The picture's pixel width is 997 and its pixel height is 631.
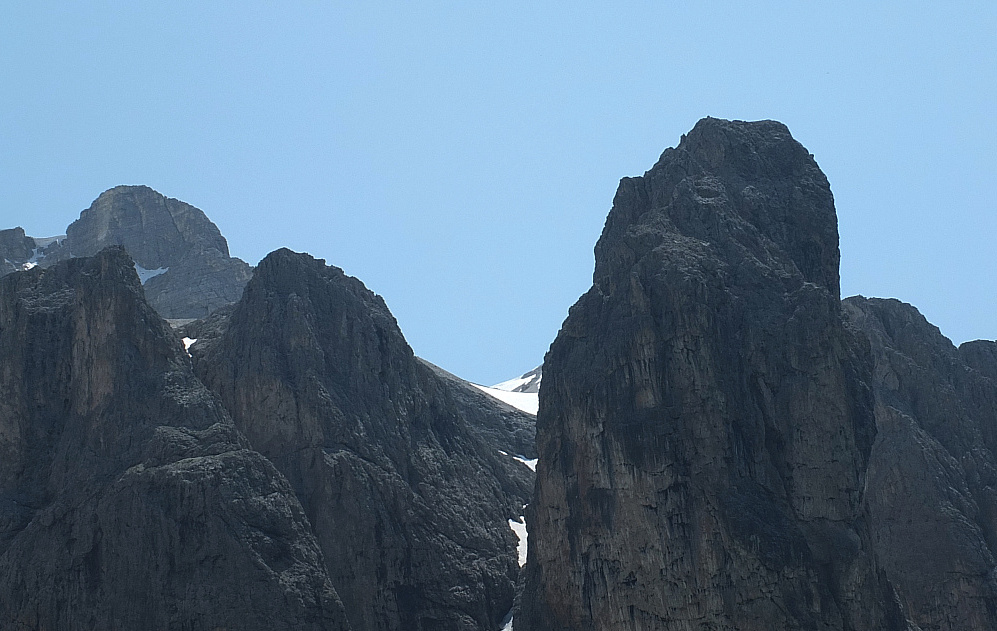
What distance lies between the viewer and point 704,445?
80.2 meters

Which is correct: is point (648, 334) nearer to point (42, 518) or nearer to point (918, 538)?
point (918, 538)

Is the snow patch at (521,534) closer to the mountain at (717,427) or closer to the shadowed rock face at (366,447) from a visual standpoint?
the shadowed rock face at (366,447)

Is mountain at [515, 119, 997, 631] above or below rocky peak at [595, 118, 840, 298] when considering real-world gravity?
below

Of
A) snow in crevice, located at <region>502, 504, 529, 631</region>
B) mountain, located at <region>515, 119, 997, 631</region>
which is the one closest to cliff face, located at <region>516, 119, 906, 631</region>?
mountain, located at <region>515, 119, 997, 631</region>

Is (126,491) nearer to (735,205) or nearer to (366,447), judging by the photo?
(366,447)

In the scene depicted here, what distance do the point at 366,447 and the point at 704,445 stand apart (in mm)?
33795

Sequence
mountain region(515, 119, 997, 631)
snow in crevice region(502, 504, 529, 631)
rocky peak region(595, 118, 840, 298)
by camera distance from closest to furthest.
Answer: mountain region(515, 119, 997, 631), rocky peak region(595, 118, 840, 298), snow in crevice region(502, 504, 529, 631)

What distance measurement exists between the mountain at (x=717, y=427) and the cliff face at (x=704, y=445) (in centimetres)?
12

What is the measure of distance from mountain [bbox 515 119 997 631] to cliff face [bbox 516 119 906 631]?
0.12 meters

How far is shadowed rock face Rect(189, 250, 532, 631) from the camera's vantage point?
321 ft

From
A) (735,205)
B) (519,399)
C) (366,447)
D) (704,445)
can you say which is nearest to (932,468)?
(735,205)

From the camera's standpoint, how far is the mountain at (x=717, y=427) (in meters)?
77.2

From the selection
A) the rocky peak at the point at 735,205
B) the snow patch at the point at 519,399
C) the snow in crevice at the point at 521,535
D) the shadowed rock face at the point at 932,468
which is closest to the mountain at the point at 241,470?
the snow in crevice at the point at 521,535

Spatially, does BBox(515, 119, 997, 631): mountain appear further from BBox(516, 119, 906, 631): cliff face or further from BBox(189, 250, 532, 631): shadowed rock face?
BBox(189, 250, 532, 631): shadowed rock face
